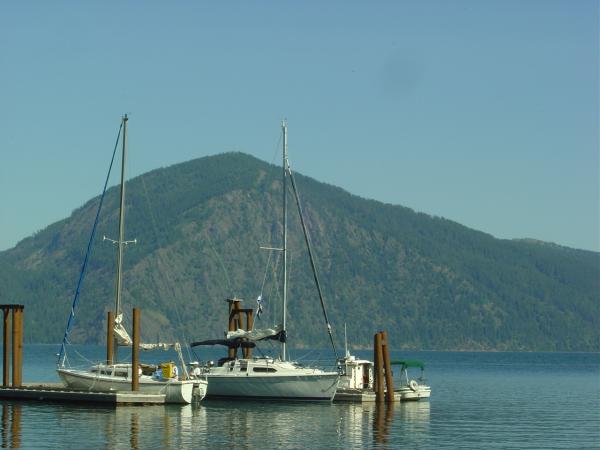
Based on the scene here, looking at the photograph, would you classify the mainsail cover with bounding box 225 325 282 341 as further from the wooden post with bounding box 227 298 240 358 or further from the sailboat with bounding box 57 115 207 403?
the sailboat with bounding box 57 115 207 403

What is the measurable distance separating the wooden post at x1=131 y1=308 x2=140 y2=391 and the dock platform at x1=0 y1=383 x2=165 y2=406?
0.78 m

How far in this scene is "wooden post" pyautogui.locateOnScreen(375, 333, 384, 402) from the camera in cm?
7488

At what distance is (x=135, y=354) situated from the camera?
6681 centimetres

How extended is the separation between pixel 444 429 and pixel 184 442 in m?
16.7

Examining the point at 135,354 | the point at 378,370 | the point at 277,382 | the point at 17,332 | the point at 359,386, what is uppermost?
the point at 17,332

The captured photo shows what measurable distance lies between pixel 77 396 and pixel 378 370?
710 inches

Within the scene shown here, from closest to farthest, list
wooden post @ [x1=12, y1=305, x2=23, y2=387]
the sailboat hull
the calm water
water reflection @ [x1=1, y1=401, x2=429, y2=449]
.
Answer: water reflection @ [x1=1, y1=401, x2=429, y2=449]
the calm water
wooden post @ [x1=12, y1=305, x2=23, y2=387]
the sailboat hull

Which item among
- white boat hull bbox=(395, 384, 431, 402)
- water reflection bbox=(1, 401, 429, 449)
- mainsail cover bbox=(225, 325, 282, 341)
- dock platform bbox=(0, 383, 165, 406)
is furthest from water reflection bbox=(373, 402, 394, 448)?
dock platform bbox=(0, 383, 165, 406)

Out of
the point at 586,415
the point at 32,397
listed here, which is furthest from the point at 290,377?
the point at 586,415

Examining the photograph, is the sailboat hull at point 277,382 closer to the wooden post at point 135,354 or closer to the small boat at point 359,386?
the small boat at point 359,386

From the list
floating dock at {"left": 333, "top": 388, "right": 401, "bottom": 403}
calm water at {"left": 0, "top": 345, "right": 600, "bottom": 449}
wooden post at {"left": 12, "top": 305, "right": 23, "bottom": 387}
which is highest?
wooden post at {"left": 12, "top": 305, "right": 23, "bottom": 387}

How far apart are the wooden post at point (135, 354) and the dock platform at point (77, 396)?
78cm

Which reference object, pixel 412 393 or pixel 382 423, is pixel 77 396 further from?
pixel 412 393

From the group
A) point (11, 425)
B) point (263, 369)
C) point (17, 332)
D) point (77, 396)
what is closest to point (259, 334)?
point (263, 369)
